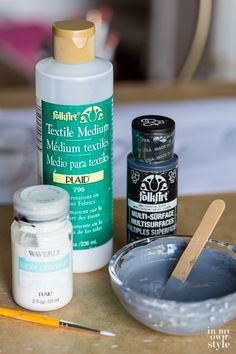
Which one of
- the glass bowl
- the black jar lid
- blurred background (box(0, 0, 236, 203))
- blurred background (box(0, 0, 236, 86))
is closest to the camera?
the glass bowl

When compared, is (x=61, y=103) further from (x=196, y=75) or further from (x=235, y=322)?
(x=196, y=75)

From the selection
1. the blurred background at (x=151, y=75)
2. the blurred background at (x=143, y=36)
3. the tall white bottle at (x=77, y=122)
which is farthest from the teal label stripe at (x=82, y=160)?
the blurred background at (x=143, y=36)

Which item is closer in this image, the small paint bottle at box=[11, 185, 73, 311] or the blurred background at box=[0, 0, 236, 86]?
the small paint bottle at box=[11, 185, 73, 311]

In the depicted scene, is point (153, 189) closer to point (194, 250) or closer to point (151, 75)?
point (194, 250)

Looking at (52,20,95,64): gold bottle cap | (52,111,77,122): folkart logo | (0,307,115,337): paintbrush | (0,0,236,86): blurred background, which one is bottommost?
(0,0,236,86): blurred background

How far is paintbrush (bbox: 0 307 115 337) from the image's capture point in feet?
2.60

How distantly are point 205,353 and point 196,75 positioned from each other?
1.42 m

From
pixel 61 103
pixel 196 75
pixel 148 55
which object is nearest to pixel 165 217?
pixel 61 103

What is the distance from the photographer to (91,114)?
83cm

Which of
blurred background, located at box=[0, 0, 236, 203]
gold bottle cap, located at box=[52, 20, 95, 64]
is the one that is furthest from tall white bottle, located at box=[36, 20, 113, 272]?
blurred background, located at box=[0, 0, 236, 203]

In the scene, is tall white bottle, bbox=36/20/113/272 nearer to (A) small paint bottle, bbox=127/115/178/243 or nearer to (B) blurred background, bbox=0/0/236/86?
(A) small paint bottle, bbox=127/115/178/243

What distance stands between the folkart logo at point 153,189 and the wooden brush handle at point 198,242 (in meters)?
0.06

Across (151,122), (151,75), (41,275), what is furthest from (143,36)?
(41,275)

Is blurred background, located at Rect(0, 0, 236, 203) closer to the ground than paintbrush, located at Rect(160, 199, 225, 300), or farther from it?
closer to the ground
